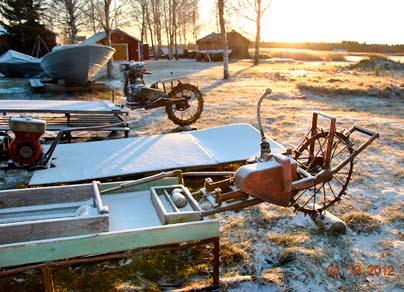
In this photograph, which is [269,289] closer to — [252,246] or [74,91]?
[252,246]

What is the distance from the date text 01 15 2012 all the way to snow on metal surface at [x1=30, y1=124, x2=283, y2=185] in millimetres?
2659

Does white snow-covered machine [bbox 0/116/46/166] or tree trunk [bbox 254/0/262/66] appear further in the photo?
tree trunk [bbox 254/0/262/66]

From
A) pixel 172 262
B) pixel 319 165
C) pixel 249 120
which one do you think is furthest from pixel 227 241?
pixel 249 120

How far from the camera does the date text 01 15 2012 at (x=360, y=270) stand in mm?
3955

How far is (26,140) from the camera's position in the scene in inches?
239

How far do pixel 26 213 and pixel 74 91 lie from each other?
13134 mm

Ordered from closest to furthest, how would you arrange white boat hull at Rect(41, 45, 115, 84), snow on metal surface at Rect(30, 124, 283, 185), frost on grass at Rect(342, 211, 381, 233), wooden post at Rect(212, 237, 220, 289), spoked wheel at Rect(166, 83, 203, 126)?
wooden post at Rect(212, 237, 220, 289) < frost on grass at Rect(342, 211, 381, 233) < snow on metal surface at Rect(30, 124, 283, 185) < spoked wheel at Rect(166, 83, 203, 126) < white boat hull at Rect(41, 45, 115, 84)

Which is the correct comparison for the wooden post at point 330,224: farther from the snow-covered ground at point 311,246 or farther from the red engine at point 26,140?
the red engine at point 26,140

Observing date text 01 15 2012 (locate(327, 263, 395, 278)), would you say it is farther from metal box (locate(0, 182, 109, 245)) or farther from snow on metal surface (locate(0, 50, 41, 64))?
snow on metal surface (locate(0, 50, 41, 64))

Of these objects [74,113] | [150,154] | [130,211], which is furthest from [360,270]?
[74,113]

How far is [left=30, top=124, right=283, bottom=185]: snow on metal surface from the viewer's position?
5965 mm

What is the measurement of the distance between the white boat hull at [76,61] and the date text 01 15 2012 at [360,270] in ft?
46.2

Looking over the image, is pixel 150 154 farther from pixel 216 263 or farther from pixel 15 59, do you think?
pixel 15 59

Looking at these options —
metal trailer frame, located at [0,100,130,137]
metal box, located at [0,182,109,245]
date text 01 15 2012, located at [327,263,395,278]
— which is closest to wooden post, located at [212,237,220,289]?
metal box, located at [0,182,109,245]
